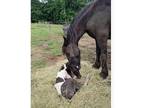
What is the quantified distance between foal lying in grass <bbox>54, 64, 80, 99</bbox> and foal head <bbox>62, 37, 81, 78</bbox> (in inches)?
1.3

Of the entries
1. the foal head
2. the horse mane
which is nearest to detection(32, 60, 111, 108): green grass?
the foal head

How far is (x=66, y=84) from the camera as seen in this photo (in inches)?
63.2

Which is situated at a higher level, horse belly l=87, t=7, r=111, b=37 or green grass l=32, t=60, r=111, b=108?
horse belly l=87, t=7, r=111, b=37

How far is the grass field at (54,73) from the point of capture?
5.15ft

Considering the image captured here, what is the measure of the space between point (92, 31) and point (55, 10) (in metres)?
0.24

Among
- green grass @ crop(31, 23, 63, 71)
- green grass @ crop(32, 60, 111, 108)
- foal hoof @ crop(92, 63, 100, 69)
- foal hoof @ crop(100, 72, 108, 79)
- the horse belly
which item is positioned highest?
the horse belly

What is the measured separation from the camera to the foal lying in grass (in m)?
1.59

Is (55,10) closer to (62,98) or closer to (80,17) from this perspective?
(80,17)

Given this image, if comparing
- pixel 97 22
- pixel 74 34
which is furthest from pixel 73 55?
pixel 97 22

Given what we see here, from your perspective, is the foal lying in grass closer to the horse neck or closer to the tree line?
the horse neck
